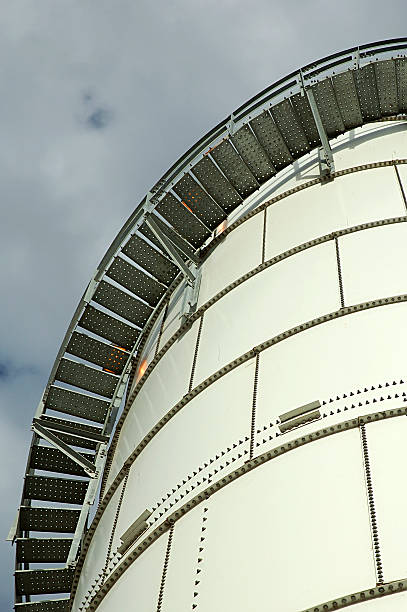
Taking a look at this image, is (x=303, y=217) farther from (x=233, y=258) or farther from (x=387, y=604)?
(x=387, y=604)

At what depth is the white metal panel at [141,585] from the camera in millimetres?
6285

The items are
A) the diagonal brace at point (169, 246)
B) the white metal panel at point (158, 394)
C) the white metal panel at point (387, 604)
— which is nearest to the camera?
the white metal panel at point (387, 604)

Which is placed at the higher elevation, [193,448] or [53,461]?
[53,461]

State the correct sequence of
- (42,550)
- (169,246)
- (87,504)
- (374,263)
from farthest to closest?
(169,246)
(42,550)
(87,504)
(374,263)

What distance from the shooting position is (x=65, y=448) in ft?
34.7

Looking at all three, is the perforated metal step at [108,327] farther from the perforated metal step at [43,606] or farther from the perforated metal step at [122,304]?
the perforated metal step at [43,606]

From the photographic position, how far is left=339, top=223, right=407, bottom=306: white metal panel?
7.79 meters

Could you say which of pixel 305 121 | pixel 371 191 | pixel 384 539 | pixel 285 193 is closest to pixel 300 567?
pixel 384 539

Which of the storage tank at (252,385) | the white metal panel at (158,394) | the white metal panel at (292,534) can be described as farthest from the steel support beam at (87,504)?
the white metal panel at (292,534)

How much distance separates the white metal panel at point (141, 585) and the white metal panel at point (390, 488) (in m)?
2.05

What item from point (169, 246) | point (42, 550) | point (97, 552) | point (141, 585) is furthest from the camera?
point (169, 246)

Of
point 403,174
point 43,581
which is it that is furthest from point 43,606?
point 403,174

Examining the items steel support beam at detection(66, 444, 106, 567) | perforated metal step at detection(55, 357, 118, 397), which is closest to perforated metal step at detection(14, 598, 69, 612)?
steel support beam at detection(66, 444, 106, 567)

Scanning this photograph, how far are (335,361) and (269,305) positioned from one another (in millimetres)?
1691
